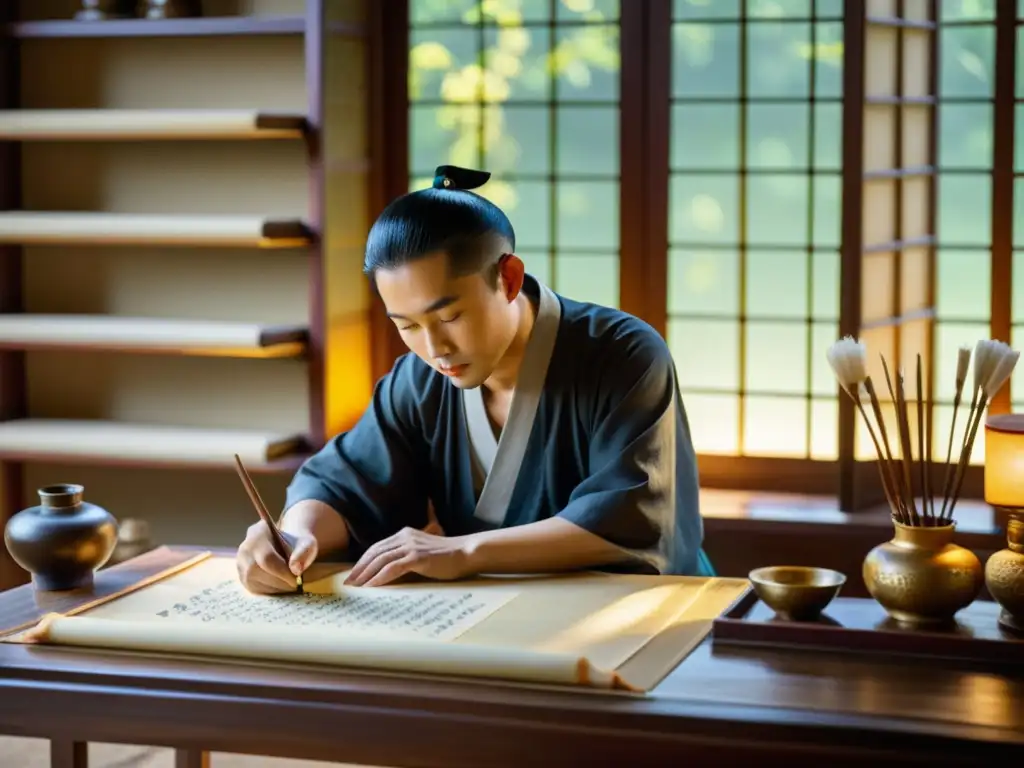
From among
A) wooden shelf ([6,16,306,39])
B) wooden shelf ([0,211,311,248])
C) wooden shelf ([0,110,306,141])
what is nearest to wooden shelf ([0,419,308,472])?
wooden shelf ([0,211,311,248])

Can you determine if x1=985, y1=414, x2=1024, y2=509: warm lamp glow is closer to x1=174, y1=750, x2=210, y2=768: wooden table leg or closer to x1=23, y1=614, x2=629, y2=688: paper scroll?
x1=23, y1=614, x2=629, y2=688: paper scroll

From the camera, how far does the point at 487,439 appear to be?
2832mm

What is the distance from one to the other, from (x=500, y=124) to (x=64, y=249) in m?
1.40

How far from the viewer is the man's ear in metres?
2.65

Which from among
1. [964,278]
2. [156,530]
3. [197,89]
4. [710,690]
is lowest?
[156,530]

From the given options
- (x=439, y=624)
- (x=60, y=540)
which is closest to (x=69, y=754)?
(x=60, y=540)

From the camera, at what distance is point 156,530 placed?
4.64m

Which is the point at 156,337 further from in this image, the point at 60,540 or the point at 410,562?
the point at 410,562

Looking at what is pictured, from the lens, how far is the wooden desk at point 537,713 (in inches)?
69.1

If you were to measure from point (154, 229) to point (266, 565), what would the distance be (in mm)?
1992

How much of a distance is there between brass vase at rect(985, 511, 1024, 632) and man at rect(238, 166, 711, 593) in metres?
0.63

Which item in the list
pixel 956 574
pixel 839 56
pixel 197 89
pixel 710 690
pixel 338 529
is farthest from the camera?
pixel 197 89

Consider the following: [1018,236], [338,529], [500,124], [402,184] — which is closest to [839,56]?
[1018,236]

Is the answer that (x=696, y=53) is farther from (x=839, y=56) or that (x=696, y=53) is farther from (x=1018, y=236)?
(x=1018, y=236)
